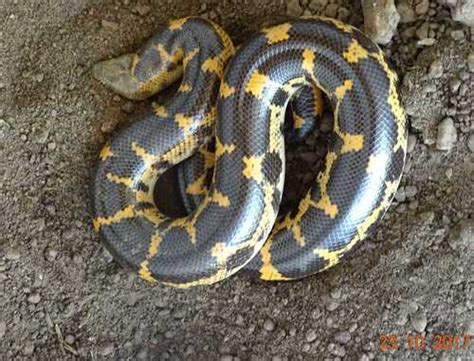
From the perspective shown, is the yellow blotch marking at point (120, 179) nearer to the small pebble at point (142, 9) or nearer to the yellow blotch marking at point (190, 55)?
the yellow blotch marking at point (190, 55)

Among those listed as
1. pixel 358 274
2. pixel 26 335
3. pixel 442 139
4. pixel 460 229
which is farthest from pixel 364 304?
pixel 26 335

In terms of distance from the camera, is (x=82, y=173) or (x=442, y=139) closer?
(x=442, y=139)

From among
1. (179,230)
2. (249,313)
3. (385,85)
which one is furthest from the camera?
(249,313)

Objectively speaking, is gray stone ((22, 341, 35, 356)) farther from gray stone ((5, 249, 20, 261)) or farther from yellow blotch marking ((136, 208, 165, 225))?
yellow blotch marking ((136, 208, 165, 225))

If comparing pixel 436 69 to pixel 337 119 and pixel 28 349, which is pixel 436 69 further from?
pixel 28 349

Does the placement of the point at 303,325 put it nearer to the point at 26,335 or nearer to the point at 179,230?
the point at 179,230

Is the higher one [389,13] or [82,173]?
[389,13]
